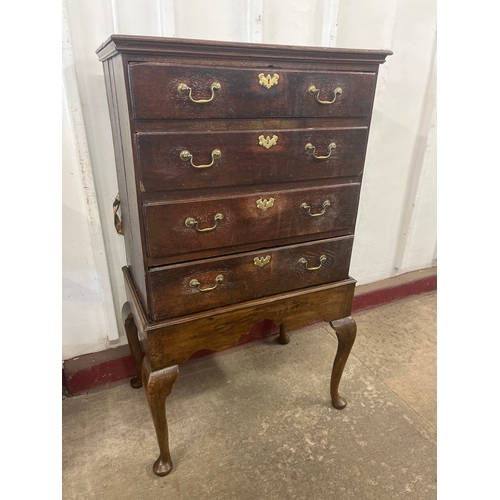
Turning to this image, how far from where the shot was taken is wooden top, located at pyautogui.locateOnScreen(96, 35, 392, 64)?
96cm

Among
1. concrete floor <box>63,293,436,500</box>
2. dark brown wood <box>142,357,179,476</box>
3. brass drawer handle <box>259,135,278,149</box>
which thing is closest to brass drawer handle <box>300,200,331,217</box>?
brass drawer handle <box>259,135,278,149</box>

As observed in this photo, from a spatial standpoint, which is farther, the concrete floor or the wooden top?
the concrete floor

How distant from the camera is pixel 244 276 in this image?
137 centimetres

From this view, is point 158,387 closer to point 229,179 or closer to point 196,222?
point 196,222

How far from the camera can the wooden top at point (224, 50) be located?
37.8 inches

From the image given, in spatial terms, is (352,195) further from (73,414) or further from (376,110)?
(73,414)

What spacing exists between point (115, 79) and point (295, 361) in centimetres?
168

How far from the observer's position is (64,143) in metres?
1.49

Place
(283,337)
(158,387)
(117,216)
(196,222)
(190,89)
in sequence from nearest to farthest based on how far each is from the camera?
(190,89), (196,222), (158,387), (117,216), (283,337)

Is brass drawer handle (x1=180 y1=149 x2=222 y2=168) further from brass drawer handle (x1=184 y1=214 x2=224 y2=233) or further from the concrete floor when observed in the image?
the concrete floor

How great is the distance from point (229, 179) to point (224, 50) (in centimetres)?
36

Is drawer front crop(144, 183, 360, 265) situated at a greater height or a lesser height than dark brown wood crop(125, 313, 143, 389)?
greater

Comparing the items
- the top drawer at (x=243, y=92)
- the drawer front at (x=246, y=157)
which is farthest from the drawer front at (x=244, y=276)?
the top drawer at (x=243, y=92)

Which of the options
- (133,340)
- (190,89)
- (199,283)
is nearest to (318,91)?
(190,89)
